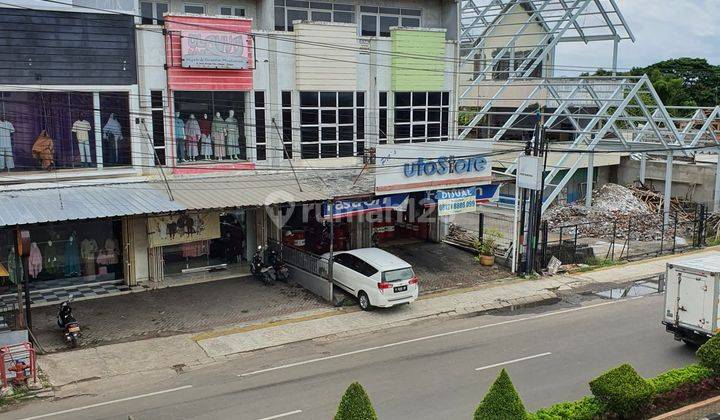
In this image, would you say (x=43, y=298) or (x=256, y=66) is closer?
(x=43, y=298)

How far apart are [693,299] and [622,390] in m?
6.01

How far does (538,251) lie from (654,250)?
280 inches

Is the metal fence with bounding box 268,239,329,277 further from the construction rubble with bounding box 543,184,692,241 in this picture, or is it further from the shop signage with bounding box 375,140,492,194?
the construction rubble with bounding box 543,184,692,241

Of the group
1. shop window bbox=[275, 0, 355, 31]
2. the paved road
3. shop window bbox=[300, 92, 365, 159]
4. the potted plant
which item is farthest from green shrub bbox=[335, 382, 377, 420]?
shop window bbox=[275, 0, 355, 31]

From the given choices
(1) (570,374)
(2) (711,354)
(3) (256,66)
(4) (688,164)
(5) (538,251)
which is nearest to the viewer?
(2) (711,354)

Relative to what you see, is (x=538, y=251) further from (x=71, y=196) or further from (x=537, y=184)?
(x=71, y=196)

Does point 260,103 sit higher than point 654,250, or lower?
higher

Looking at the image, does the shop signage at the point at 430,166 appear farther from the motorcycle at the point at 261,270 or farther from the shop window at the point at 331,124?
the motorcycle at the point at 261,270

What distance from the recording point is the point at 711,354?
559 inches

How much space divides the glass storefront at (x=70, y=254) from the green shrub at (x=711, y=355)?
17.6 meters

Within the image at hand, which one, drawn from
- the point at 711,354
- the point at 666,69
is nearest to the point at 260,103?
the point at 711,354

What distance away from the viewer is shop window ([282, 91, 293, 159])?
83.3ft

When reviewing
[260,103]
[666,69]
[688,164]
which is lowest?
[688,164]

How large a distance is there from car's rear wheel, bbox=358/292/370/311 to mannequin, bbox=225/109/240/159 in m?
7.05
